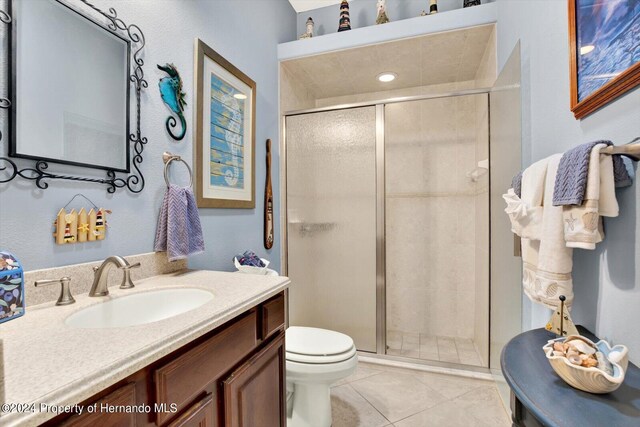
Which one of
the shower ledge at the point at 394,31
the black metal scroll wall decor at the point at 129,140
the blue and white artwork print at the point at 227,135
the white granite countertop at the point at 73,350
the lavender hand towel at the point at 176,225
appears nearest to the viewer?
the white granite countertop at the point at 73,350

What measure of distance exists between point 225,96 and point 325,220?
45.6 inches

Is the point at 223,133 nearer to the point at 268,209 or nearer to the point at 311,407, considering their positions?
the point at 268,209

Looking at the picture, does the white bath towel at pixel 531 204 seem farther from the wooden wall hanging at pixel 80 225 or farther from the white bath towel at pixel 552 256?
the wooden wall hanging at pixel 80 225

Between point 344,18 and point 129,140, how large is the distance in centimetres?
192

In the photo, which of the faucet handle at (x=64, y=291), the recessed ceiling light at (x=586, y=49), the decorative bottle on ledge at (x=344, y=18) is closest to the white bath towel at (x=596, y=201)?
the recessed ceiling light at (x=586, y=49)

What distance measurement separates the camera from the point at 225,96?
5.47 feet

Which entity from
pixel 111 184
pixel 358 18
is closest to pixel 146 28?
pixel 111 184

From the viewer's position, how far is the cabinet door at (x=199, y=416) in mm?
689

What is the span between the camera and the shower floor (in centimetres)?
224

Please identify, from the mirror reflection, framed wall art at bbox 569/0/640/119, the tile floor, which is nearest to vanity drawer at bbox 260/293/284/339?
the mirror reflection

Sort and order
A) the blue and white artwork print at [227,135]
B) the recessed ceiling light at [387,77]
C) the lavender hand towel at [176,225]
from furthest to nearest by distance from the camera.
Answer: the recessed ceiling light at [387,77] < the blue and white artwork print at [227,135] < the lavender hand towel at [176,225]

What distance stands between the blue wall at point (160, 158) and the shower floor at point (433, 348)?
1.26 meters

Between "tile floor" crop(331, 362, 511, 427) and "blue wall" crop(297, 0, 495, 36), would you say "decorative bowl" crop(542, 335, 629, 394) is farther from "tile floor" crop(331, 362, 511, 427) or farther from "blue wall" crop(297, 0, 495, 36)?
"blue wall" crop(297, 0, 495, 36)

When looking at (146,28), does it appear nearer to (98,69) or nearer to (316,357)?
(98,69)
